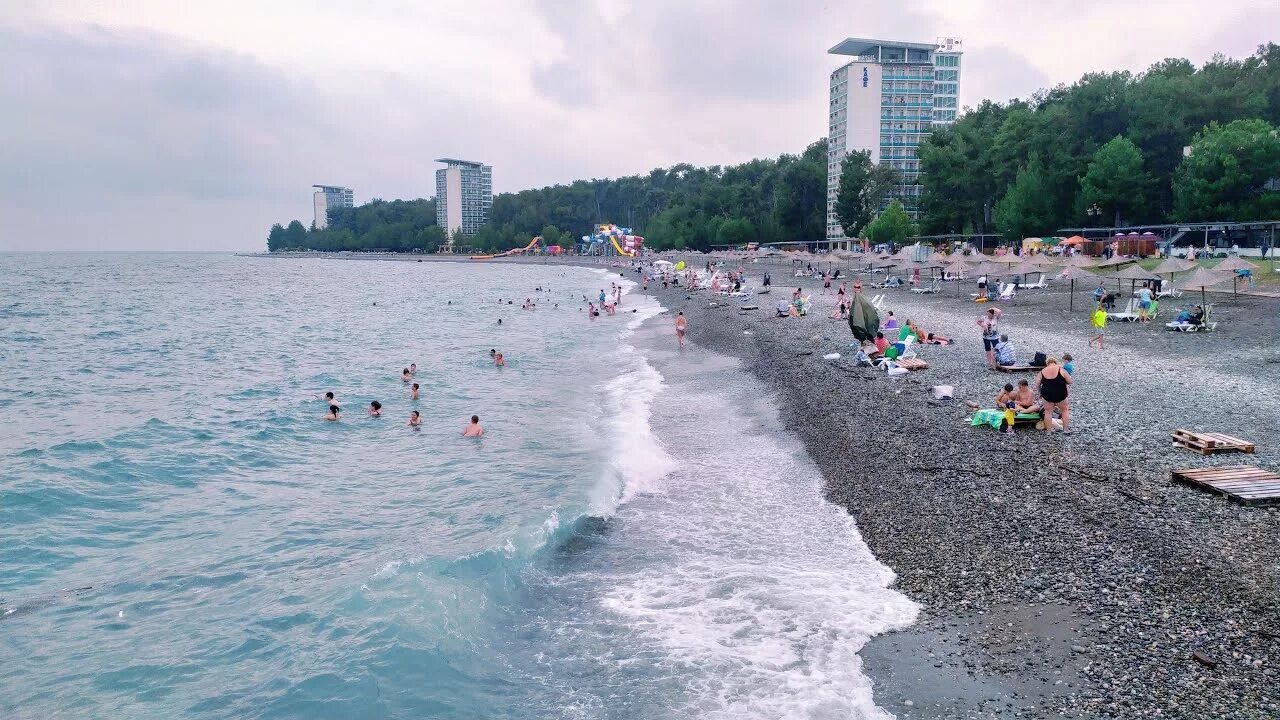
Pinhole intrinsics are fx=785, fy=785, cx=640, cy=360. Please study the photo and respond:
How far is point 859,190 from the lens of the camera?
9850 centimetres

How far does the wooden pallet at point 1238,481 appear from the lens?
9508 mm

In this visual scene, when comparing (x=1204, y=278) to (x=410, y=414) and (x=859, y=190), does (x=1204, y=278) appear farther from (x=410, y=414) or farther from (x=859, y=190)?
(x=859, y=190)

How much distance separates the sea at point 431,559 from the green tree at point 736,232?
96358mm

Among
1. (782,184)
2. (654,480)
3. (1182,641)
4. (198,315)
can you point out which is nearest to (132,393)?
(654,480)

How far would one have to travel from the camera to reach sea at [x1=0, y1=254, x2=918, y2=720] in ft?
25.4

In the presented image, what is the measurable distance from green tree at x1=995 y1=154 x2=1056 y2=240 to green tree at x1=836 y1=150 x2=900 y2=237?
34.7m

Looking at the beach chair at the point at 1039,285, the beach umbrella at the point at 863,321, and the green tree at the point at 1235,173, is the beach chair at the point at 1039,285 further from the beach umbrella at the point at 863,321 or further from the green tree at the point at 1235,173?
the beach umbrella at the point at 863,321

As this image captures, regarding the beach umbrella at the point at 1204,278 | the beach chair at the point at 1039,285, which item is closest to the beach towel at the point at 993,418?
the beach umbrella at the point at 1204,278

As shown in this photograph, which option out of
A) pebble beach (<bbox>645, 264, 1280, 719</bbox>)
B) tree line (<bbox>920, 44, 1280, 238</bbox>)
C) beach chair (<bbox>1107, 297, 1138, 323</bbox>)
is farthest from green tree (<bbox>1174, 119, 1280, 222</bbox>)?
pebble beach (<bbox>645, 264, 1280, 719</bbox>)

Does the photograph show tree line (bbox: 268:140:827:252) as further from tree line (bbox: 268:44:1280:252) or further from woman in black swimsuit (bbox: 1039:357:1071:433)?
woman in black swimsuit (bbox: 1039:357:1071:433)

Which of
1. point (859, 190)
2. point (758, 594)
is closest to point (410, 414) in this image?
point (758, 594)

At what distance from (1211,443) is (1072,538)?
380 cm

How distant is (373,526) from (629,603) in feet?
17.0

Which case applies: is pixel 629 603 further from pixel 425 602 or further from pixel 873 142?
pixel 873 142
